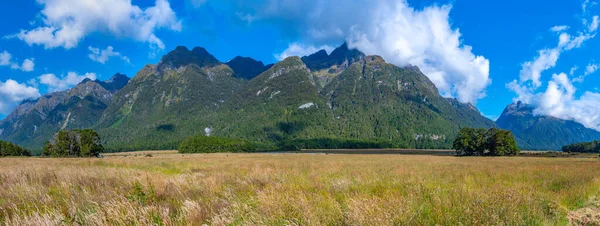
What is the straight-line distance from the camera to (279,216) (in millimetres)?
4523

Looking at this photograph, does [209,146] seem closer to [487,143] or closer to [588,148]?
[487,143]

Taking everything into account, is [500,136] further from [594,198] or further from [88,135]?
[88,135]

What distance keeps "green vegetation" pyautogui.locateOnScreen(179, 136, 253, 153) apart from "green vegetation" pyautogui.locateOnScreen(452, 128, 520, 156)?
11212 cm

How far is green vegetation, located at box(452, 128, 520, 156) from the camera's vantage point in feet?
251

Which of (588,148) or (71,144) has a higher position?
(588,148)

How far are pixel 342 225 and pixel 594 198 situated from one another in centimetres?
734

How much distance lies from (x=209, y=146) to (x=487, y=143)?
125857 mm

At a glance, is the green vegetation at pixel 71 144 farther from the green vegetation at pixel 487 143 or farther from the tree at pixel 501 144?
the tree at pixel 501 144

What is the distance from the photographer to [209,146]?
494 ft

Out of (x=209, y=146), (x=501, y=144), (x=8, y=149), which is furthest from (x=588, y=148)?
(x=8, y=149)

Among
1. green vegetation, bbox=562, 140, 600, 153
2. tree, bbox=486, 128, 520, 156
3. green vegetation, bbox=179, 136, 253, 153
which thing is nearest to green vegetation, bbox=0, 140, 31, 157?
green vegetation, bbox=179, 136, 253, 153

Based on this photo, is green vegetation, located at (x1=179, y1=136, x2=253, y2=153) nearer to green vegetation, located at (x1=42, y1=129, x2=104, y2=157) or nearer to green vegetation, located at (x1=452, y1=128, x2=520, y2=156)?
green vegetation, located at (x1=42, y1=129, x2=104, y2=157)

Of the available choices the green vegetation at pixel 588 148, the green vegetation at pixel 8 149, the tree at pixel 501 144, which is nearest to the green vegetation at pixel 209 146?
the green vegetation at pixel 8 149

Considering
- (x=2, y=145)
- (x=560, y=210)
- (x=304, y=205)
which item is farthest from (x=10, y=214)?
(x=2, y=145)
